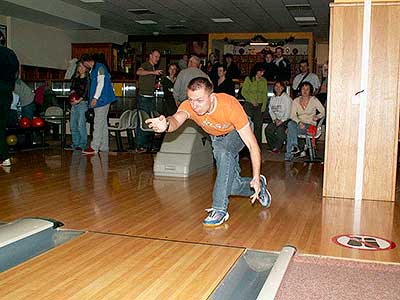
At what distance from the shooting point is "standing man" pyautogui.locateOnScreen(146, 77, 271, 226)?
8.68 ft

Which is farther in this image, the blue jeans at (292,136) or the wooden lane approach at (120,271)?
the blue jeans at (292,136)

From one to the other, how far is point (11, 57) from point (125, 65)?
8.52 m

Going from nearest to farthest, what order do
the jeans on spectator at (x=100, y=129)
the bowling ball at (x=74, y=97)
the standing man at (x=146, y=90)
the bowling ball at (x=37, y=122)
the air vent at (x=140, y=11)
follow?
1. the jeans on spectator at (x=100, y=129)
2. the bowling ball at (x=74, y=97)
3. the standing man at (x=146, y=90)
4. the bowling ball at (x=37, y=122)
5. the air vent at (x=140, y=11)

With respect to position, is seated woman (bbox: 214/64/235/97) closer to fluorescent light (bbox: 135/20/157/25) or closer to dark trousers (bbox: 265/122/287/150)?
dark trousers (bbox: 265/122/287/150)

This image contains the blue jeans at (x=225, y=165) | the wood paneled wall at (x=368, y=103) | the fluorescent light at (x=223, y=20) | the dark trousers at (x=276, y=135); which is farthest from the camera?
the fluorescent light at (x=223, y=20)

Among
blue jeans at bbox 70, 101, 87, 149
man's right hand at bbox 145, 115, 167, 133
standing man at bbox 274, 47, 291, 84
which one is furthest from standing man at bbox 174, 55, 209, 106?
standing man at bbox 274, 47, 291, 84

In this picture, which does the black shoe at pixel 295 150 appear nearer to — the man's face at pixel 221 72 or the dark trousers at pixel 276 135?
the dark trousers at pixel 276 135

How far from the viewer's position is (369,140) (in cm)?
381

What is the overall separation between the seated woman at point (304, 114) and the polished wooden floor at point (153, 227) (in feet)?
3.77

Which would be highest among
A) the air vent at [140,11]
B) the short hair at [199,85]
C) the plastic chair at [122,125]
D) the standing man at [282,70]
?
the air vent at [140,11]

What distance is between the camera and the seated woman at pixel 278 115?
22.4 ft

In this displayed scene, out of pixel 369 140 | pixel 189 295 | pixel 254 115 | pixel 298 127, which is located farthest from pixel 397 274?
pixel 254 115

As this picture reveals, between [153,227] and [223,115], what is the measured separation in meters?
0.71

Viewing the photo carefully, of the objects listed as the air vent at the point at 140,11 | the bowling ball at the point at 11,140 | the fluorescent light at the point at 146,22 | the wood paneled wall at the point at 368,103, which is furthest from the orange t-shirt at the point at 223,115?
the fluorescent light at the point at 146,22
